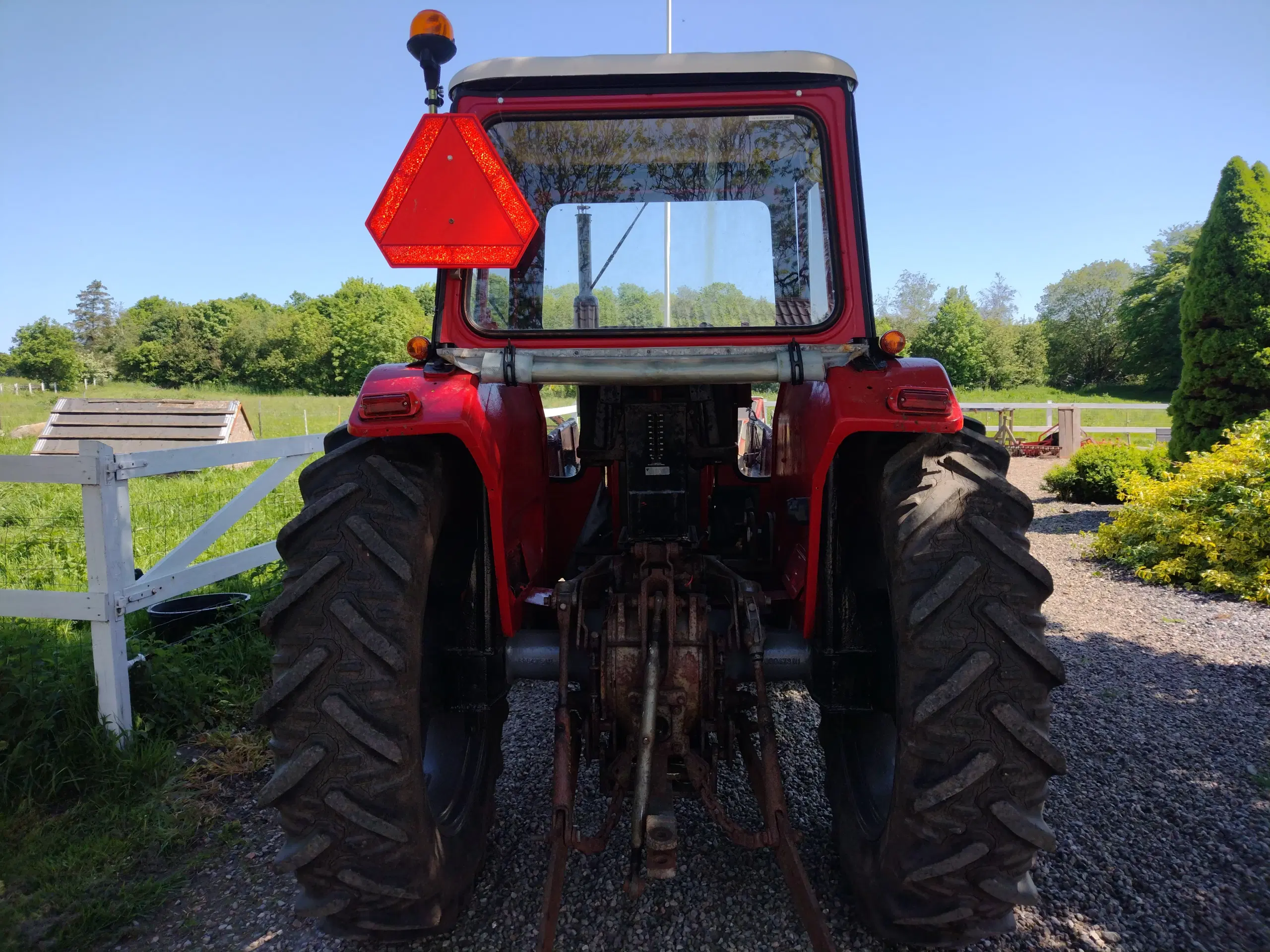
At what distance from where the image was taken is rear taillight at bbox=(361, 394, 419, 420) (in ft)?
6.49

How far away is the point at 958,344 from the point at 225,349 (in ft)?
199

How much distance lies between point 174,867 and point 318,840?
1246 millimetres

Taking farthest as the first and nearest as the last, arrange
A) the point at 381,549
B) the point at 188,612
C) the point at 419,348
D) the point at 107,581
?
1. the point at 188,612
2. the point at 107,581
3. the point at 419,348
4. the point at 381,549

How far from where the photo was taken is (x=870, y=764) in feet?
8.18

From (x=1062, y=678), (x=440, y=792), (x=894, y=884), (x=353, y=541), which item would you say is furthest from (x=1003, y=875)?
(x=353, y=541)

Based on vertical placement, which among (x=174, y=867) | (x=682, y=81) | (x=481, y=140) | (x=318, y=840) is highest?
(x=682, y=81)

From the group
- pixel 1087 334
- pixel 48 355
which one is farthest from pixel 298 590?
pixel 48 355

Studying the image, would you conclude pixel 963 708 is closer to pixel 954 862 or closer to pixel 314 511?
pixel 954 862

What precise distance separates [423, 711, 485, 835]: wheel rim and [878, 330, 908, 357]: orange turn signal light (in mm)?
1766

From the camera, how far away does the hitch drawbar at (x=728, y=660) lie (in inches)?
93.1

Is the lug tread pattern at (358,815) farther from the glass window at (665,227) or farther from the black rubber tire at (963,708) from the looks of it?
the glass window at (665,227)

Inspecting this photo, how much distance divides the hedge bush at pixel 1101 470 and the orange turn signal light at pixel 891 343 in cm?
901

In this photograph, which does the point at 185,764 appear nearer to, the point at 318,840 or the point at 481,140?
the point at 318,840

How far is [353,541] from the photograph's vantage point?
1973mm
